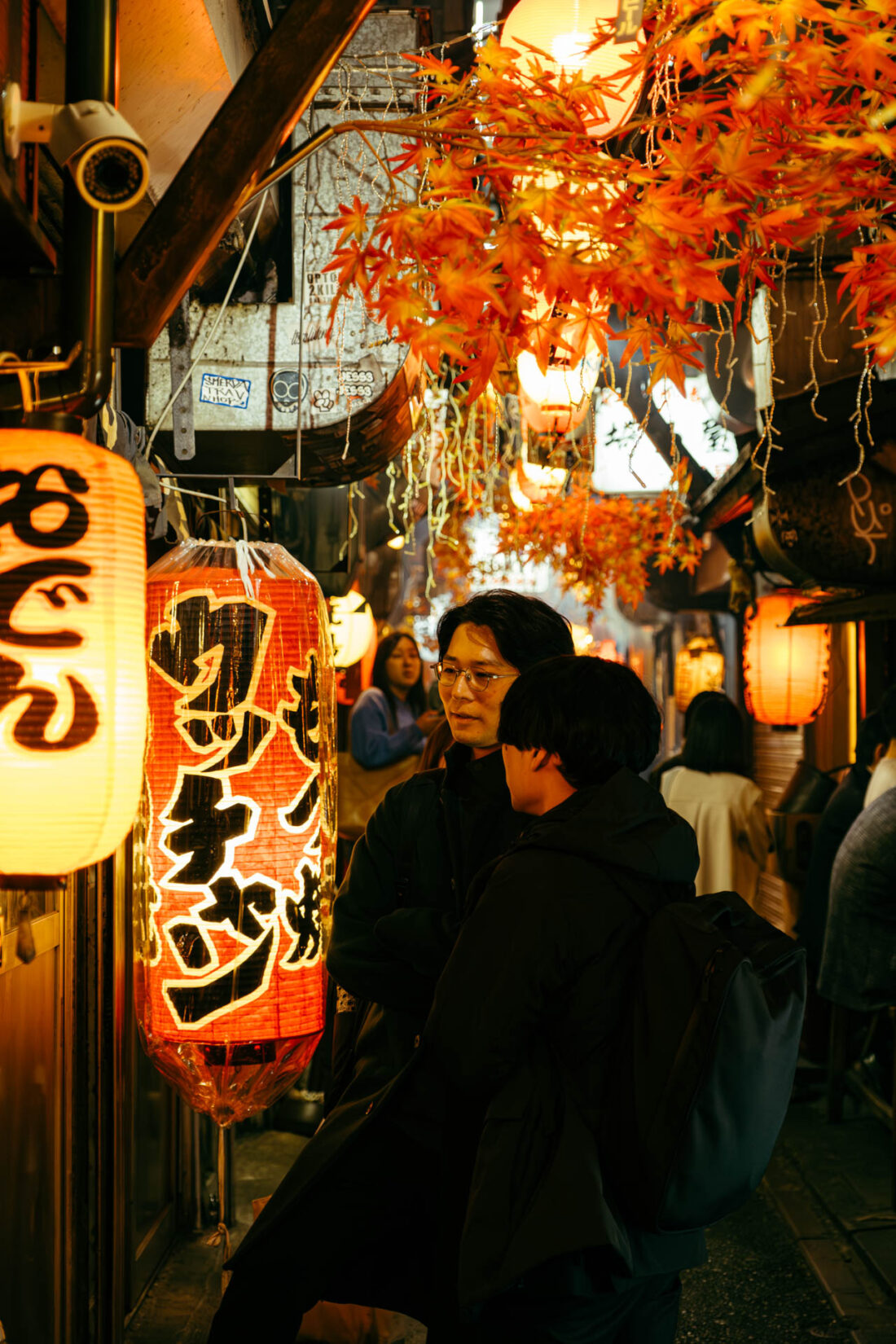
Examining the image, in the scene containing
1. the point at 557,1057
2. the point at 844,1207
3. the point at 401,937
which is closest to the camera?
the point at 557,1057

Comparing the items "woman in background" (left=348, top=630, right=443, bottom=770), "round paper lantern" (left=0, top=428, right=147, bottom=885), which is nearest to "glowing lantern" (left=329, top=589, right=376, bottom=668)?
"woman in background" (left=348, top=630, right=443, bottom=770)

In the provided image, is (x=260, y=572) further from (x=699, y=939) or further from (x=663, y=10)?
(x=663, y=10)

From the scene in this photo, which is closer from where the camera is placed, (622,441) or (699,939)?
(699,939)

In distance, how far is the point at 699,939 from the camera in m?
2.48

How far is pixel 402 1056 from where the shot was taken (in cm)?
331

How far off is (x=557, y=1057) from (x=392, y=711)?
Answer: 24.6 ft

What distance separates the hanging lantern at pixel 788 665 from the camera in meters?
9.74

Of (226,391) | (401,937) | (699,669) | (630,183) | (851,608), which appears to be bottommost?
(401,937)

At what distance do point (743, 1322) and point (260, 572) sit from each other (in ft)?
15.0

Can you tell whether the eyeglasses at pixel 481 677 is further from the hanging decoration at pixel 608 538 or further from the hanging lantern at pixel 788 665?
the hanging decoration at pixel 608 538

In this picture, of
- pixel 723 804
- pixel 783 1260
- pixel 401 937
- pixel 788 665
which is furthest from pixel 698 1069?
pixel 788 665

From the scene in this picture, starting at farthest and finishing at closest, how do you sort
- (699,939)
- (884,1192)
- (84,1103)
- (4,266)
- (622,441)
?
(622,441) < (884,1192) < (84,1103) < (4,266) < (699,939)

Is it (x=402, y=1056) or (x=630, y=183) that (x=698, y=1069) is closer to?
(x=402, y=1056)

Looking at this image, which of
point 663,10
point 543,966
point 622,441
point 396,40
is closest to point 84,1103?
point 543,966
